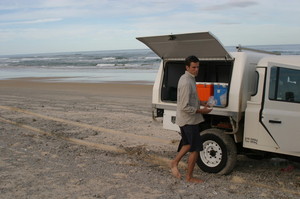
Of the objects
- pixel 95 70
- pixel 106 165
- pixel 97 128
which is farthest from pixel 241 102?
pixel 95 70

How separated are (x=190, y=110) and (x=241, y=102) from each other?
882 mm

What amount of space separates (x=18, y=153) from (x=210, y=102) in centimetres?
389

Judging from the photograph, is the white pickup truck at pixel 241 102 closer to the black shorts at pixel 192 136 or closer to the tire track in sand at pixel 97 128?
the black shorts at pixel 192 136

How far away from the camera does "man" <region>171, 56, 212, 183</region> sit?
501cm

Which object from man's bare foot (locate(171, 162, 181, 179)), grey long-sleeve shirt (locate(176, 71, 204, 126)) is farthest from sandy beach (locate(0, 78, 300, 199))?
Result: grey long-sleeve shirt (locate(176, 71, 204, 126))

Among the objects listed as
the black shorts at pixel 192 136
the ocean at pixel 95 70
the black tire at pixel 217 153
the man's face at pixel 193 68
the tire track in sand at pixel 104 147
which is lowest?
the ocean at pixel 95 70

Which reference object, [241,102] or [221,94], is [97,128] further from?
[241,102]

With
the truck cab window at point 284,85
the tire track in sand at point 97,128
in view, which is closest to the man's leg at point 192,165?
the truck cab window at point 284,85

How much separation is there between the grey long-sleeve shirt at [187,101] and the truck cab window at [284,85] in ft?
3.61

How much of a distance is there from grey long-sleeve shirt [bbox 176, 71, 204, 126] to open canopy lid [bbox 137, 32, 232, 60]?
741mm

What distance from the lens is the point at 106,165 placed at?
6141 mm

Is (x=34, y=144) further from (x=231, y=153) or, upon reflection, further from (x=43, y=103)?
(x=43, y=103)

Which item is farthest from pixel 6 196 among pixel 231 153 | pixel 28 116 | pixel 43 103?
pixel 43 103

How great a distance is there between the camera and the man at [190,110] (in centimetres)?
501
